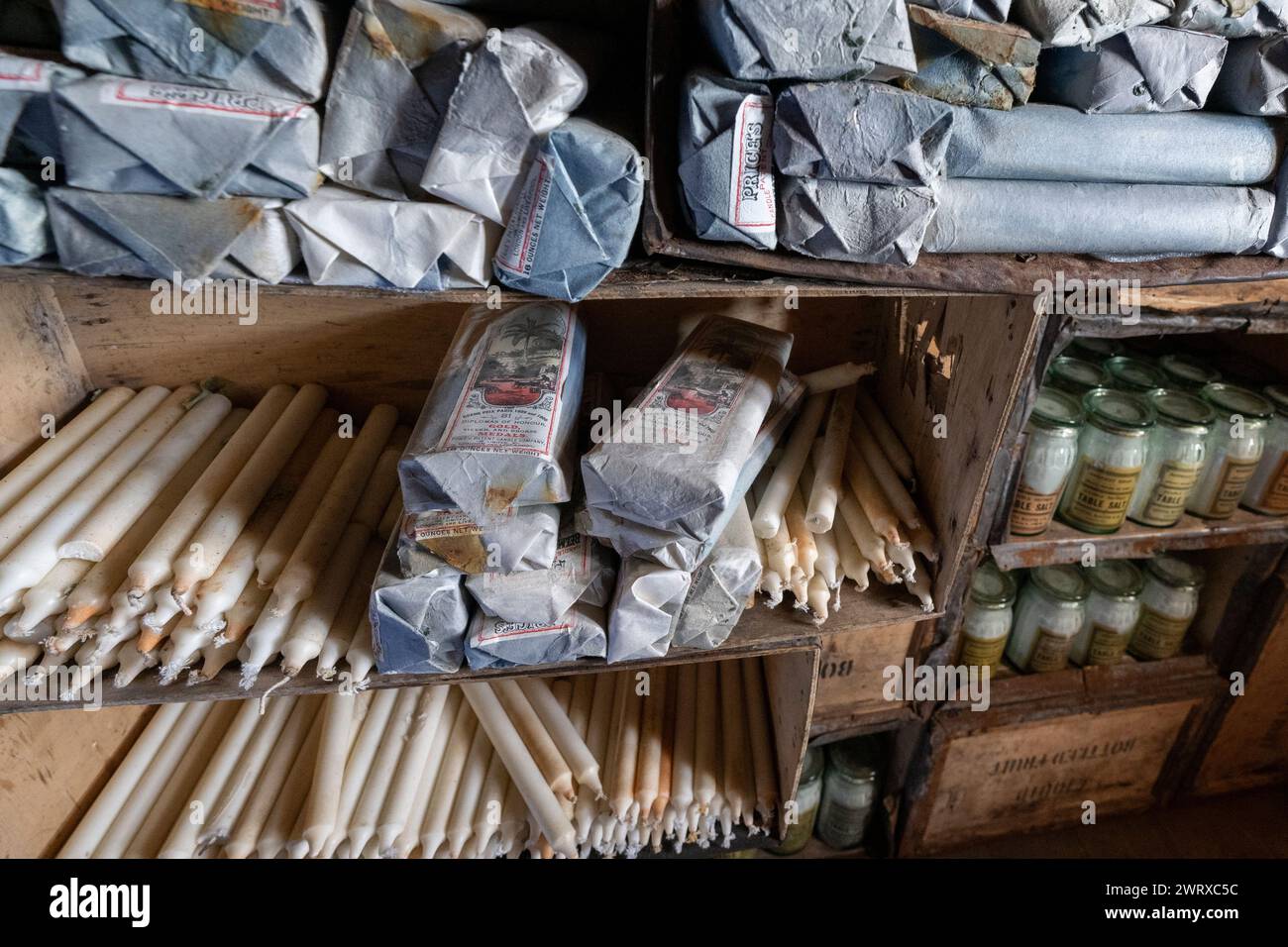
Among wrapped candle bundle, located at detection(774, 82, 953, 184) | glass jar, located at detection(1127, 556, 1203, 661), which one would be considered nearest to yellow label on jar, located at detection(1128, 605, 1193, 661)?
glass jar, located at detection(1127, 556, 1203, 661)

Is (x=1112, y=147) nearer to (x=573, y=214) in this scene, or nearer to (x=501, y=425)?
(x=573, y=214)

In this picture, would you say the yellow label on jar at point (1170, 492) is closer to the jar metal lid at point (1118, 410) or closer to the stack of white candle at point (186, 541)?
the jar metal lid at point (1118, 410)

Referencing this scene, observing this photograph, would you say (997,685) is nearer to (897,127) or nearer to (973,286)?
(973,286)

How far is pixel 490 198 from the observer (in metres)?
0.83

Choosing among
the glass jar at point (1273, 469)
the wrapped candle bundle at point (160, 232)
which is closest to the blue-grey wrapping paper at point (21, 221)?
the wrapped candle bundle at point (160, 232)

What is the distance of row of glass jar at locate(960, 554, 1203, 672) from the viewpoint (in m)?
1.61

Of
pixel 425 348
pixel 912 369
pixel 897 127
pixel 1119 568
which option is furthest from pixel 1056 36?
pixel 1119 568

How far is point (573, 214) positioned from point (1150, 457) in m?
1.18

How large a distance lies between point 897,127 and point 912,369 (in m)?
0.56

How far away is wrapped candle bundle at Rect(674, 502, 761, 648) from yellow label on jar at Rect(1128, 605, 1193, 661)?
110cm

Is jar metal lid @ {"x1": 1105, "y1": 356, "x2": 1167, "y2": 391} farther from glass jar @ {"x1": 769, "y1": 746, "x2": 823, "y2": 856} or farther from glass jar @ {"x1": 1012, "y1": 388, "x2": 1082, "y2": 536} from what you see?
glass jar @ {"x1": 769, "y1": 746, "x2": 823, "y2": 856}

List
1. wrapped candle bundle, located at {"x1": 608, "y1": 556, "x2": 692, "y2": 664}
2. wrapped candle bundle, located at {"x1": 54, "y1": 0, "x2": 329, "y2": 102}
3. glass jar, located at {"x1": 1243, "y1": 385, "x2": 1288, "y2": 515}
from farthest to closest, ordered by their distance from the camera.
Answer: glass jar, located at {"x1": 1243, "y1": 385, "x2": 1288, "y2": 515} < wrapped candle bundle, located at {"x1": 608, "y1": 556, "x2": 692, "y2": 664} < wrapped candle bundle, located at {"x1": 54, "y1": 0, "x2": 329, "y2": 102}

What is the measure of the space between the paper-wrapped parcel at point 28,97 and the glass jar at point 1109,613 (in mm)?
1893

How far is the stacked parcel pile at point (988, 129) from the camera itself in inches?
31.7
